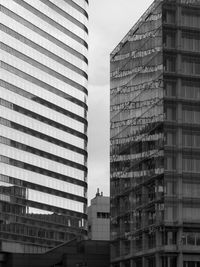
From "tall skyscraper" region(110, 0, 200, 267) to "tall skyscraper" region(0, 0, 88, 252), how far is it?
27829 mm

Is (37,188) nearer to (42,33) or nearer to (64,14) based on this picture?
(42,33)

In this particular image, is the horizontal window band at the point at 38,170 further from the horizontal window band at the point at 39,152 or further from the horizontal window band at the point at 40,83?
the horizontal window band at the point at 40,83

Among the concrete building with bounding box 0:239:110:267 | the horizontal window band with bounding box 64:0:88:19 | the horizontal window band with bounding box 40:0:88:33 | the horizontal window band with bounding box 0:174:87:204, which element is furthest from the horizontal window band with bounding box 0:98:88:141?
the horizontal window band with bounding box 64:0:88:19

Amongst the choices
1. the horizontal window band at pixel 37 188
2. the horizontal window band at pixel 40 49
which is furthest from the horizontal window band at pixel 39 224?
the horizontal window band at pixel 40 49

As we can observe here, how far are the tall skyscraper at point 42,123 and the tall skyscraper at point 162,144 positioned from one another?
91.3ft

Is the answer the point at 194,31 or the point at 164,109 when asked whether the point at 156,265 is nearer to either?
the point at 164,109

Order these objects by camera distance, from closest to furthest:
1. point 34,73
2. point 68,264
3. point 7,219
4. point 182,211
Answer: point 182,211 → point 68,264 → point 7,219 → point 34,73

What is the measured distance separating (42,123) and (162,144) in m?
53.1

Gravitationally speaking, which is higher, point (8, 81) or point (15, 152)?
point (8, 81)

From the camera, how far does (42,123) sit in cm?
16212

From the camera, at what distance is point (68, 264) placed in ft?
455

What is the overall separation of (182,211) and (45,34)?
67.3 meters

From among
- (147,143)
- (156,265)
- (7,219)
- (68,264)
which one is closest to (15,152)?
(7,219)

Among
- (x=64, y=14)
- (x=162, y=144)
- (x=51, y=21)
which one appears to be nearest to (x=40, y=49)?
(x=51, y=21)
